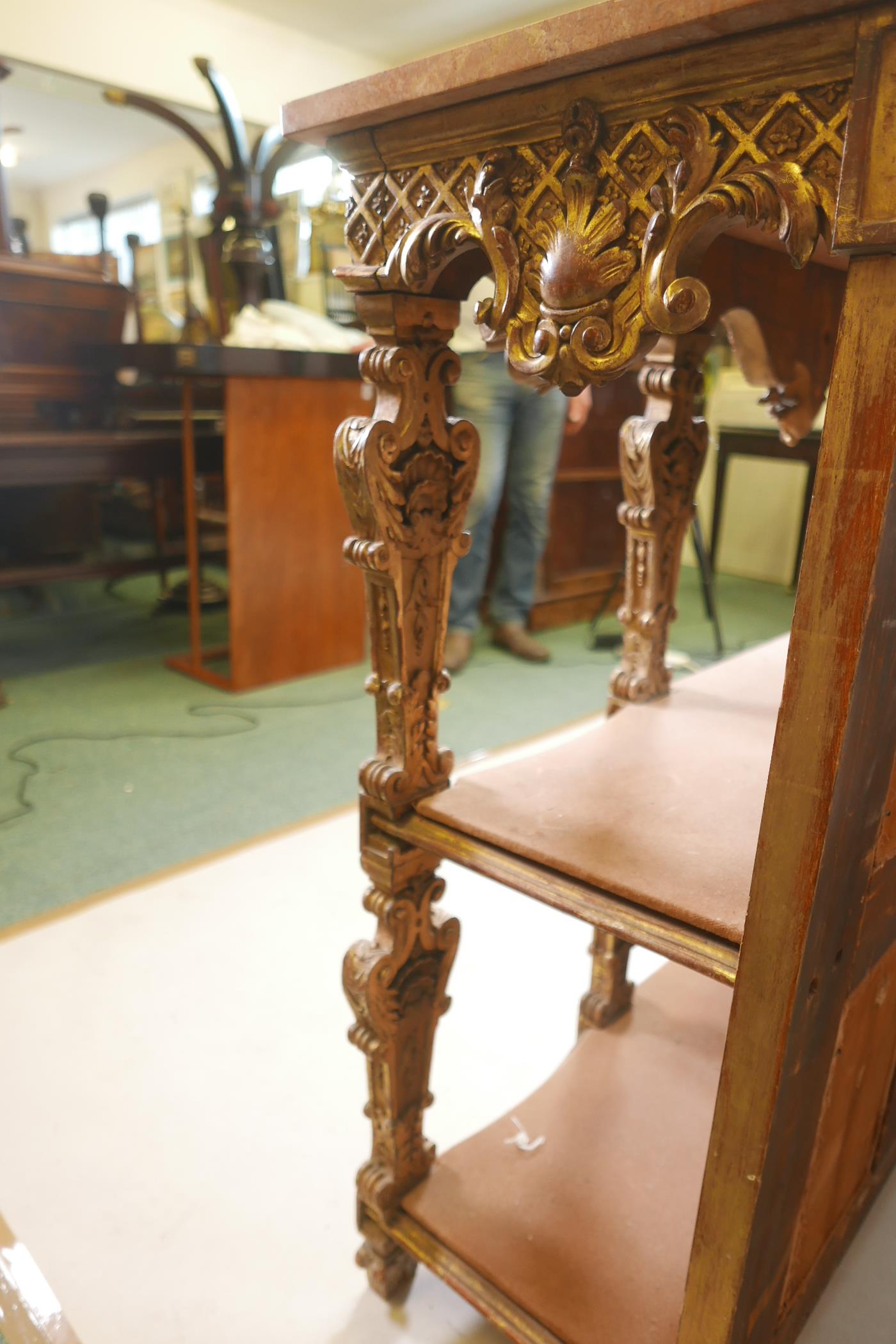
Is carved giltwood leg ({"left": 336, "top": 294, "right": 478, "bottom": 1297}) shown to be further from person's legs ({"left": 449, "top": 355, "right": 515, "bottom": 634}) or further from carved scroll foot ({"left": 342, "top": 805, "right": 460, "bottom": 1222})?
person's legs ({"left": 449, "top": 355, "right": 515, "bottom": 634})

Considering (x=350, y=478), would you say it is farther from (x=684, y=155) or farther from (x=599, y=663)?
(x=599, y=663)

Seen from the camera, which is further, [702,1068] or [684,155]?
[702,1068]

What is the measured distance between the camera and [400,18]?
485 centimetres

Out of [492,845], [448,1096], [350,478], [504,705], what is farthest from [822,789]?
[504,705]

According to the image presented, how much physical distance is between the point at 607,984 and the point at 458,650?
1825 mm

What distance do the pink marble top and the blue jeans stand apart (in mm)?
2055

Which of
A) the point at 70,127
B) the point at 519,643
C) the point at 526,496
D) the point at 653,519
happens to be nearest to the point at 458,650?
the point at 519,643

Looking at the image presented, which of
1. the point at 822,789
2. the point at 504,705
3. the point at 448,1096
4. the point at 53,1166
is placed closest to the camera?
the point at 822,789

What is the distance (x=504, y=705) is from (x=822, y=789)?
2.14m

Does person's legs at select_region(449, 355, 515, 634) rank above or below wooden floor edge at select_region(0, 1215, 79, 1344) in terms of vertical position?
above

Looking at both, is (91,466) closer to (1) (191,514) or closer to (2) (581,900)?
(1) (191,514)

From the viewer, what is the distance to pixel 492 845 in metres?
0.76

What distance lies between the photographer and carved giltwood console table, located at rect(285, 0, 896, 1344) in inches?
18.9

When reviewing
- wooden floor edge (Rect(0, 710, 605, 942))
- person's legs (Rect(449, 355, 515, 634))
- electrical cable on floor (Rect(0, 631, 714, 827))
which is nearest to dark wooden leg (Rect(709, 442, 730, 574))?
person's legs (Rect(449, 355, 515, 634))
